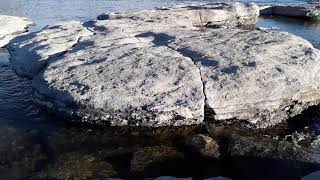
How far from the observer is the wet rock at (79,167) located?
8.34 m

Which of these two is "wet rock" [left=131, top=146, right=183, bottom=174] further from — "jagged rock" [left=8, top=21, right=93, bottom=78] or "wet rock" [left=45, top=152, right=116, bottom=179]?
"jagged rock" [left=8, top=21, right=93, bottom=78]

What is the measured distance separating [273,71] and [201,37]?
3183 mm

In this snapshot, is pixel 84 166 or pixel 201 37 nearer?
pixel 84 166

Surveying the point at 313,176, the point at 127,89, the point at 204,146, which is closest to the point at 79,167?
the point at 127,89

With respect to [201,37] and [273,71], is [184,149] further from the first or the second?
[201,37]

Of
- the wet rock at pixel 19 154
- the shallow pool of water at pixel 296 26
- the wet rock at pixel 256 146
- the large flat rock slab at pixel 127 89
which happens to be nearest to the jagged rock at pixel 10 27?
the large flat rock slab at pixel 127 89

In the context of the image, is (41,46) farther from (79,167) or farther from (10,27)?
(10,27)

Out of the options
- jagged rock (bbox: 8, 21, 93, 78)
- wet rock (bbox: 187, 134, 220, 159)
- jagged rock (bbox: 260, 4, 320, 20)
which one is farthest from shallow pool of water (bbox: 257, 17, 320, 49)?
wet rock (bbox: 187, 134, 220, 159)

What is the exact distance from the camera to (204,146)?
9.25 meters

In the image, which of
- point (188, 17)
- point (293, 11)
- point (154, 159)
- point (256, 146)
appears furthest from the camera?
point (293, 11)

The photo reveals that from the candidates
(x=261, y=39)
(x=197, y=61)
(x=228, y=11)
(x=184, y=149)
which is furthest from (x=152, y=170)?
Answer: (x=228, y=11)

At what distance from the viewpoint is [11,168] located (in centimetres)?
863

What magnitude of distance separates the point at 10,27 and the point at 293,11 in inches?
618

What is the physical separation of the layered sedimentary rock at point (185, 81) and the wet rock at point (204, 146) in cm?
59
